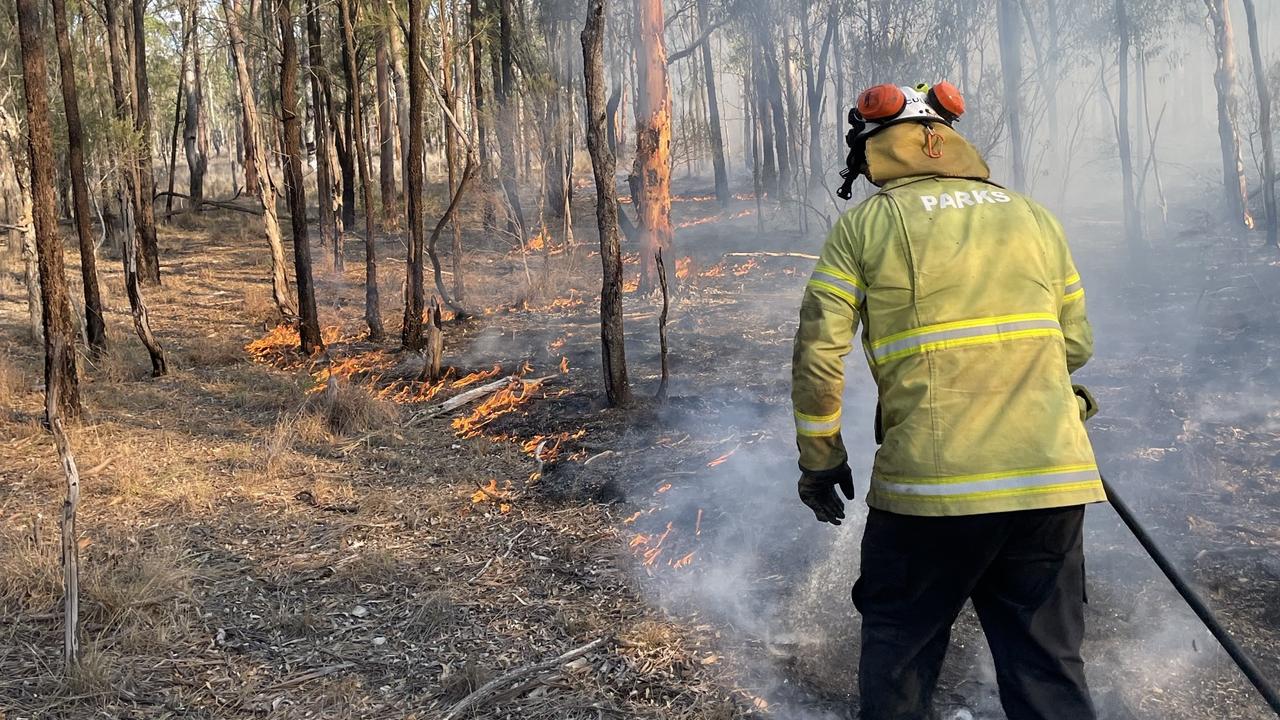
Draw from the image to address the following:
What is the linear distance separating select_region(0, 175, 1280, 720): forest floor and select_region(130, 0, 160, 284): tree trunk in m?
5.65

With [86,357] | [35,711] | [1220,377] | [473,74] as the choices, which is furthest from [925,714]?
[473,74]

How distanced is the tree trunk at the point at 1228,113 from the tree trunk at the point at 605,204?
16012mm

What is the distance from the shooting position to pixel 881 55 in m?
21.3

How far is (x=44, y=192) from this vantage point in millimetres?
7324

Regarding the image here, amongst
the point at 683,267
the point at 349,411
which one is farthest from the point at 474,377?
the point at 683,267

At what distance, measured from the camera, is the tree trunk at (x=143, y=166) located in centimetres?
1495

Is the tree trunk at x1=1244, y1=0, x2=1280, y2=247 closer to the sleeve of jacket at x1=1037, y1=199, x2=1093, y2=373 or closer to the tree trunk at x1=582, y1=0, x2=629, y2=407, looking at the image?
the tree trunk at x1=582, y1=0, x2=629, y2=407

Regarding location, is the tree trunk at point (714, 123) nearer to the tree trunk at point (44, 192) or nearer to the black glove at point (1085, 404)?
the tree trunk at point (44, 192)

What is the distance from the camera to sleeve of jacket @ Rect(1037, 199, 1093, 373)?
2.51m

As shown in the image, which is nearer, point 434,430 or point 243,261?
point 434,430

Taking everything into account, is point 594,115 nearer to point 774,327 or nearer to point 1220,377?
point 774,327

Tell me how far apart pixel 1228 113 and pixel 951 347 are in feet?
64.7

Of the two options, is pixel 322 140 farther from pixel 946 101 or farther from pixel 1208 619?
pixel 1208 619

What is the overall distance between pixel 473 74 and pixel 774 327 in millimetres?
8403
